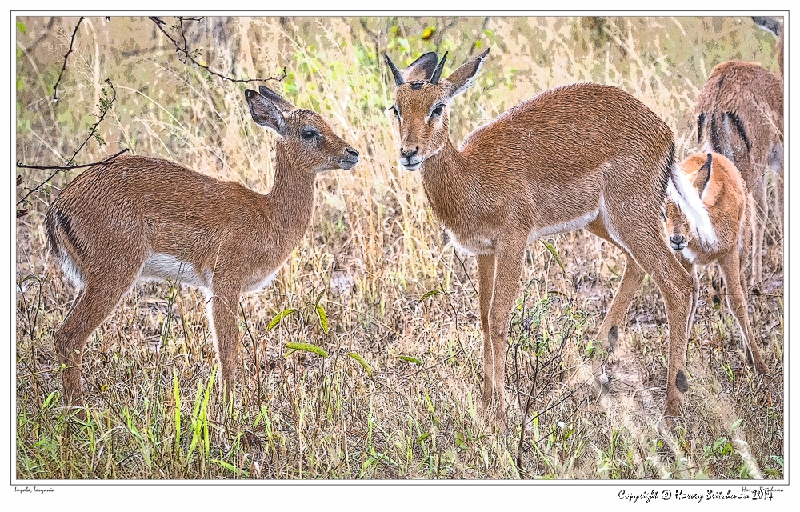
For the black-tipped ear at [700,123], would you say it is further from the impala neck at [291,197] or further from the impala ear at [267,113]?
the impala ear at [267,113]

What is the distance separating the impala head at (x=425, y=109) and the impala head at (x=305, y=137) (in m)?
0.41

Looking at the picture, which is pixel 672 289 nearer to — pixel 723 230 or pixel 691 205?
pixel 691 205

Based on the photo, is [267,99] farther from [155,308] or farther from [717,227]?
[717,227]

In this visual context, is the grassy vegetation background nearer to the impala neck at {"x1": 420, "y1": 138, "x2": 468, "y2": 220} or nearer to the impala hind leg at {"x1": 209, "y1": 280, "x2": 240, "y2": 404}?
the impala hind leg at {"x1": 209, "y1": 280, "x2": 240, "y2": 404}

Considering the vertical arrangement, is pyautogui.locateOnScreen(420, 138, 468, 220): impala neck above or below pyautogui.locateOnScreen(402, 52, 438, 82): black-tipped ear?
below

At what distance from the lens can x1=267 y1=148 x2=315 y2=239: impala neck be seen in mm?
5805

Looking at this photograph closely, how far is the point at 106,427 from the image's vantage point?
535 centimetres

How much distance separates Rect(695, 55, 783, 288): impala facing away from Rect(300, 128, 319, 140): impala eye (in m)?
2.92

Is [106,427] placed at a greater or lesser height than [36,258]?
lesser

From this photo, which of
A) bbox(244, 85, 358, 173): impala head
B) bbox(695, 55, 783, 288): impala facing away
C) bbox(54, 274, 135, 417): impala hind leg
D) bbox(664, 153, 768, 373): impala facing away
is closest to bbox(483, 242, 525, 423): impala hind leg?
bbox(244, 85, 358, 173): impala head

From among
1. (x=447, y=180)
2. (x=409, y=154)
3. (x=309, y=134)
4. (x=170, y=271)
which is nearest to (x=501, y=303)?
(x=447, y=180)

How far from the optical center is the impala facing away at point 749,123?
6.91 metres
